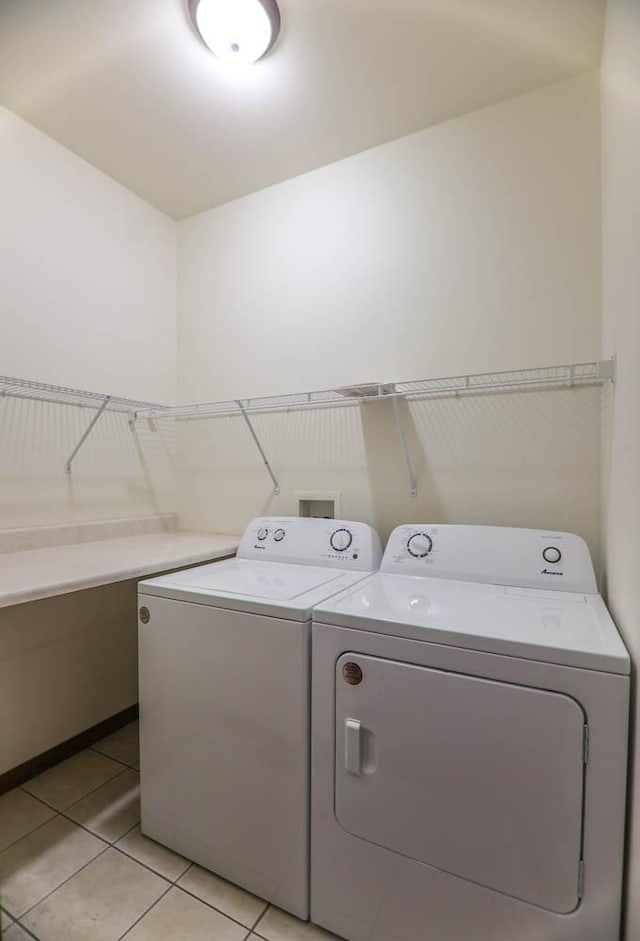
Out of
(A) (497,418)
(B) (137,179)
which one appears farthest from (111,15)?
(A) (497,418)

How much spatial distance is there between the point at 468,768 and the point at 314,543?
0.96 meters

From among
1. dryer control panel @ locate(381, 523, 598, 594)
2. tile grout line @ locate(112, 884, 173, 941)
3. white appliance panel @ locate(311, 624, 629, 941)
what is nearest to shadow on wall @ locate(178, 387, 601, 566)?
dryer control panel @ locate(381, 523, 598, 594)

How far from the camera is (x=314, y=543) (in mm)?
1799

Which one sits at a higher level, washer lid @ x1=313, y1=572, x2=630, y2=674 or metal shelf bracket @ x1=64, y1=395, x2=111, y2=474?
metal shelf bracket @ x1=64, y1=395, x2=111, y2=474

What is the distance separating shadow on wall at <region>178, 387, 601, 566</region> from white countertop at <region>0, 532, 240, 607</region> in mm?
341

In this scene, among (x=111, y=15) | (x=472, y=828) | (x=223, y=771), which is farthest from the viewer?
(x=111, y=15)

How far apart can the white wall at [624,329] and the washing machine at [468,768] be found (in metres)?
0.07

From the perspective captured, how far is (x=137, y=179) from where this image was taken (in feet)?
7.13

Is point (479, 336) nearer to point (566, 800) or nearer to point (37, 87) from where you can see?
point (566, 800)

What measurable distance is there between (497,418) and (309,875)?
1543mm

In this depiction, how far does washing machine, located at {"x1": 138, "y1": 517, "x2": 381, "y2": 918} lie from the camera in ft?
3.85

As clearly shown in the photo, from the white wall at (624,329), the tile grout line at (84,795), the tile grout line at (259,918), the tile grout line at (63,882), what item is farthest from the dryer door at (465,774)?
the tile grout line at (84,795)

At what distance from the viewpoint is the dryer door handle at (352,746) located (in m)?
1.08

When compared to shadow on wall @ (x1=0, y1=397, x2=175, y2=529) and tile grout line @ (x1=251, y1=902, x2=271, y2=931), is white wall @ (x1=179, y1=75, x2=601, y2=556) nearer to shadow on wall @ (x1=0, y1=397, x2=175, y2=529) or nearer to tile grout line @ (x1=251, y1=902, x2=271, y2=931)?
shadow on wall @ (x1=0, y1=397, x2=175, y2=529)
